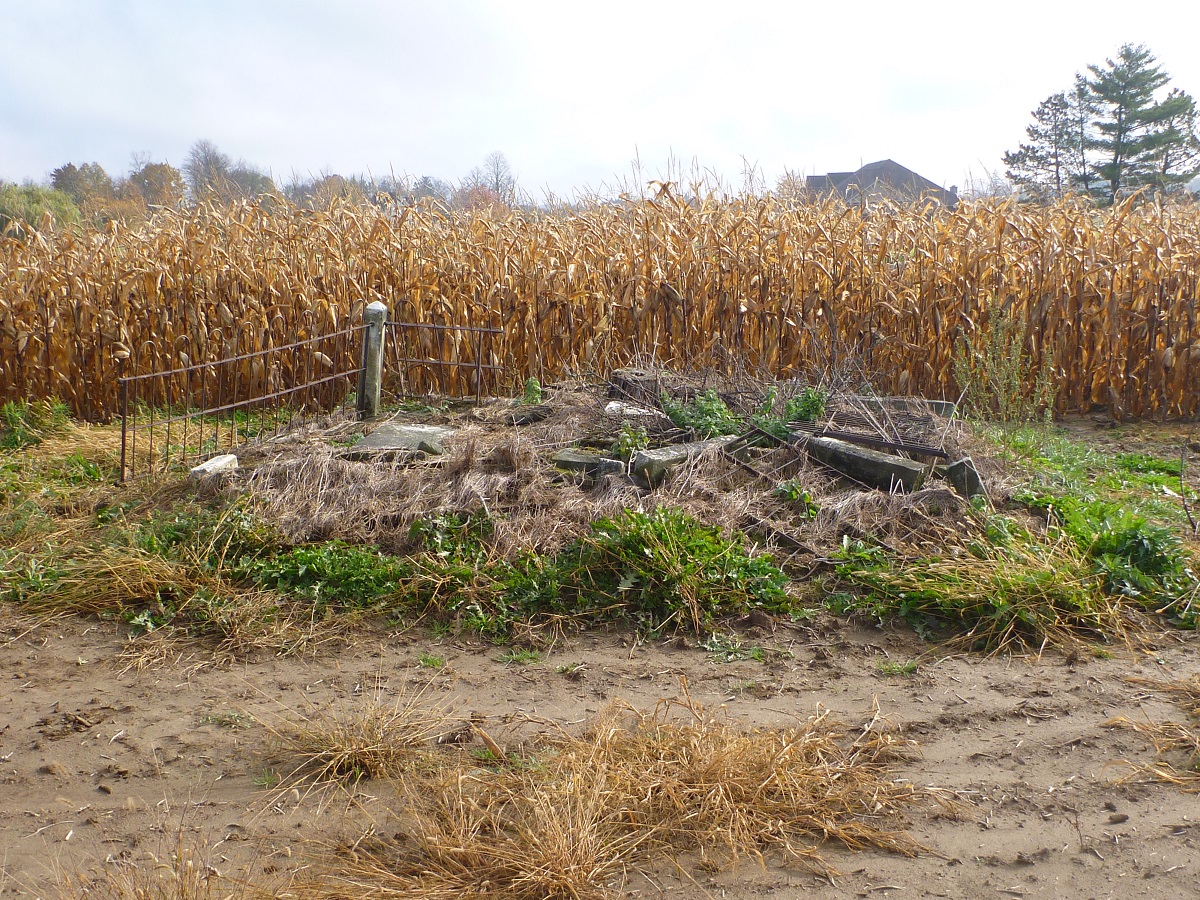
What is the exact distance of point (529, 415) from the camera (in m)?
A: 6.65

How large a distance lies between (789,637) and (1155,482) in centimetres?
364

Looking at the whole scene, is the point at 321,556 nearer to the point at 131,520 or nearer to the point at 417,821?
the point at 131,520

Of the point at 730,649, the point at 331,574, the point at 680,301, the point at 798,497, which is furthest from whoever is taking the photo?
the point at 680,301

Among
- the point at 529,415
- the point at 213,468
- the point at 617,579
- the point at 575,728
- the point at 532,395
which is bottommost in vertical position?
the point at 575,728

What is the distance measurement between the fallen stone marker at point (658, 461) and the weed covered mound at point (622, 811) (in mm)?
2357

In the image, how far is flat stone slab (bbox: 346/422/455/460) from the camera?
19.4 ft

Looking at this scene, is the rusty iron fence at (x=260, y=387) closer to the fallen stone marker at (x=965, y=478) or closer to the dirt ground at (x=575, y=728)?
the dirt ground at (x=575, y=728)

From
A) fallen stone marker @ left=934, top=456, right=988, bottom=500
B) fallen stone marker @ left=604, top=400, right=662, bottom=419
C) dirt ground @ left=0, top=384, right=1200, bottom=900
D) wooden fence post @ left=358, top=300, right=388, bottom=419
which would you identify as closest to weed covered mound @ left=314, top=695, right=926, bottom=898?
dirt ground @ left=0, top=384, right=1200, bottom=900

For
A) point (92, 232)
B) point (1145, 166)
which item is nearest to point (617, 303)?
point (92, 232)

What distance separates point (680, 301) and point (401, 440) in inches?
146

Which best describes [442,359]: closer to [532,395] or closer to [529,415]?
[532,395]

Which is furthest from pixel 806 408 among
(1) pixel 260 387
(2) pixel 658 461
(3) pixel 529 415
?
(1) pixel 260 387

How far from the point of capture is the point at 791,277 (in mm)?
9039

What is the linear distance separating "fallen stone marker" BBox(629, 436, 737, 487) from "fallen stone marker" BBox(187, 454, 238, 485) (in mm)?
2529
